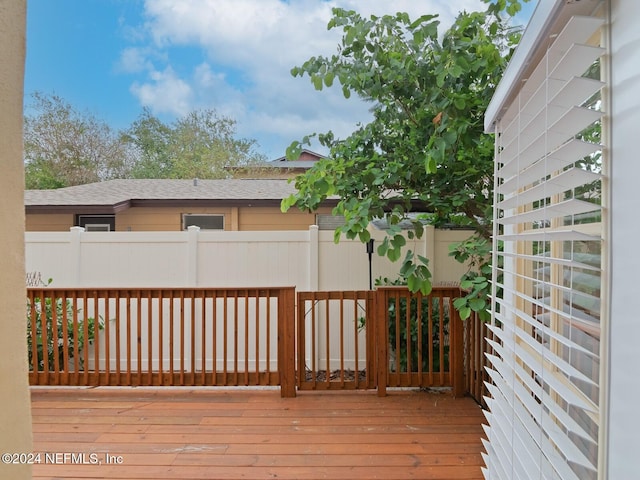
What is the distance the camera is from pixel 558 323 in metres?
1.18

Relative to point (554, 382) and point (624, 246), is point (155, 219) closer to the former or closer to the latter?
point (554, 382)

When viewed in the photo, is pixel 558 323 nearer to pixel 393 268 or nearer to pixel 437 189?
pixel 437 189

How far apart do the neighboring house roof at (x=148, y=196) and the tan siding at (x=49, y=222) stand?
215 mm

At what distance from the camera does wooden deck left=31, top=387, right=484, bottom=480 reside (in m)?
2.00

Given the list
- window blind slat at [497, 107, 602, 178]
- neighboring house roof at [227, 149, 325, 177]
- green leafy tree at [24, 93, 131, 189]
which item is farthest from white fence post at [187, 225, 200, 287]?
green leafy tree at [24, 93, 131, 189]

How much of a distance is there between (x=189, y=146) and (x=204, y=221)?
25.2ft

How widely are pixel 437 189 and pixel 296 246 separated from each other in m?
1.67

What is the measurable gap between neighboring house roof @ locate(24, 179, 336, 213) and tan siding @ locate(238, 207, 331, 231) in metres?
0.19

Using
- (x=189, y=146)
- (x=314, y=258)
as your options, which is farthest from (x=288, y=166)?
(x=314, y=258)

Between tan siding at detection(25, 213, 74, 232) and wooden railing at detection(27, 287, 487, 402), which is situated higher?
tan siding at detection(25, 213, 74, 232)

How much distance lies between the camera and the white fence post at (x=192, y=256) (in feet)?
13.1

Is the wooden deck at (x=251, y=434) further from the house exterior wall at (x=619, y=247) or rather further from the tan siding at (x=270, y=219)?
the tan siding at (x=270, y=219)

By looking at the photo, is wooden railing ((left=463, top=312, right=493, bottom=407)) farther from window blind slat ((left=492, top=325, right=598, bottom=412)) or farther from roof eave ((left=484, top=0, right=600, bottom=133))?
roof eave ((left=484, top=0, right=600, bottom=133))

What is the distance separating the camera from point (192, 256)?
3992mm
